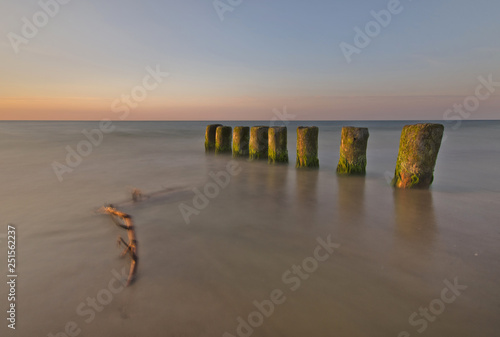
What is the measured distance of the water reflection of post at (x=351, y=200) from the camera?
431 cm

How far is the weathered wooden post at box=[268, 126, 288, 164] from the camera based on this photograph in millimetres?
8602

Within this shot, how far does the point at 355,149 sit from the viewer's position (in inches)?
273

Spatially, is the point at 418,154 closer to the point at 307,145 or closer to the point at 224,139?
the point at 307,145

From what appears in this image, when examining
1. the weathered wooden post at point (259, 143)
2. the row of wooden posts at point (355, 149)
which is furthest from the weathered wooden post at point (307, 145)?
the weathered wooden post at point (259, 143)

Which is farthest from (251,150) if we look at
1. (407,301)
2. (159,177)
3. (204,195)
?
(407,301)

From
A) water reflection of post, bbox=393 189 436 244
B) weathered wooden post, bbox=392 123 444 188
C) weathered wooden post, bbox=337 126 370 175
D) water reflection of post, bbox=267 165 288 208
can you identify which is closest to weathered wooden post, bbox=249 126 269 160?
water reflection of post, bbox=267 165 288 208

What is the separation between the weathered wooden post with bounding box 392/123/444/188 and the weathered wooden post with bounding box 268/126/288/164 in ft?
11.6

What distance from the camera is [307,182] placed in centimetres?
671

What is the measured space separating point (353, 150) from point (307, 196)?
2252 millimetres

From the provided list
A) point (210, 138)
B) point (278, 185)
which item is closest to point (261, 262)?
point (278, 185)

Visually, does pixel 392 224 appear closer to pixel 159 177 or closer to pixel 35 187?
pixel 159 177

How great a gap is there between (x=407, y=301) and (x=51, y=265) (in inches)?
129

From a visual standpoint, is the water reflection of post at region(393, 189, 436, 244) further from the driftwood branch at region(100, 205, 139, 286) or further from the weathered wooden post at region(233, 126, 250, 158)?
the weathered wooden post at region(233, 126, 250, 158)

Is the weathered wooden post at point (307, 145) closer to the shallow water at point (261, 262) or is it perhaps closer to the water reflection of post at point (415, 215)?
the shallow water at point (261, 262)
